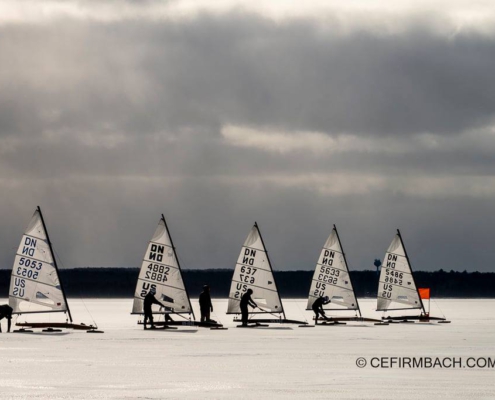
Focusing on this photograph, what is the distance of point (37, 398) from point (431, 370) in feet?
32.6

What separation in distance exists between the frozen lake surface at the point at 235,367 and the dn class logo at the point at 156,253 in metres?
7.23

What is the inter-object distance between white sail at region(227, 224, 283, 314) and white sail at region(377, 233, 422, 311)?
8.71m

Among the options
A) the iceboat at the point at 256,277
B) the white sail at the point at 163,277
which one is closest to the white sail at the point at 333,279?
the iceboat at the point at 256,277

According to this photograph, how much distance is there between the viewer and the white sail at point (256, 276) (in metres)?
55.5

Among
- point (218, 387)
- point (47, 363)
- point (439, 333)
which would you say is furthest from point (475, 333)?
point (218, 387)

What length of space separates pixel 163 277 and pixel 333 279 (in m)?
10.8

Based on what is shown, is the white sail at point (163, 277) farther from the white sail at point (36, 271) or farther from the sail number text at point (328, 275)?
the sail number text at point (328, 275)

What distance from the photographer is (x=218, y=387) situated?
24000 millimetres

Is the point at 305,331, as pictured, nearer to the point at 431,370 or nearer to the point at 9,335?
the point at 9,335

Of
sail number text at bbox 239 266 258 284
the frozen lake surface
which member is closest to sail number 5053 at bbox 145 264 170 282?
sail number text at bbox 239 266 258 284

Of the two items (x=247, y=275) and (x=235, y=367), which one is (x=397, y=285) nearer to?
(x=247, y=275)

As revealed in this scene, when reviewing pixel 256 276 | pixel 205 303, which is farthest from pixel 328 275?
pixel 205 303

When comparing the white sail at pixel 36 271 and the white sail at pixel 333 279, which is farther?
the white sail at pixel 333 279

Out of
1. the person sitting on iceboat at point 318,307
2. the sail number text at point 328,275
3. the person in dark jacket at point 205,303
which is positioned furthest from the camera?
the sail number text at point 328,275
